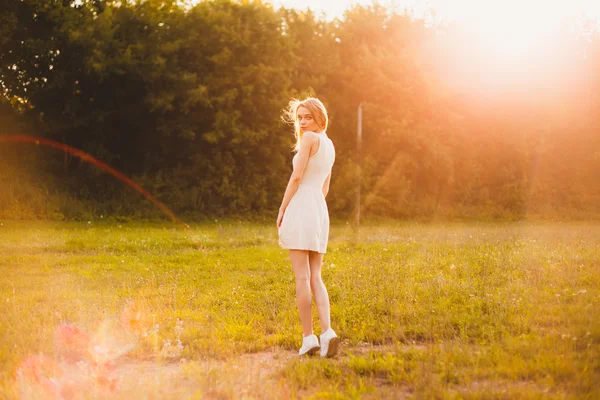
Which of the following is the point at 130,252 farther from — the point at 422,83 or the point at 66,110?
the point at 422,83

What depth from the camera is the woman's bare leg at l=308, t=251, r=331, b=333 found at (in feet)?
19.1

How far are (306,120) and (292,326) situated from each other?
8.51 ft

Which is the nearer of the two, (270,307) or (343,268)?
(270,307)

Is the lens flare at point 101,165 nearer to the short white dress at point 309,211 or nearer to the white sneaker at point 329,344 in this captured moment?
the short white dress at point 309,211

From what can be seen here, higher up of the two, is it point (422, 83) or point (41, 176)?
point (422, 83)

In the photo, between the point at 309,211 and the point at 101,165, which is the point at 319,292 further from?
the point at 101,165

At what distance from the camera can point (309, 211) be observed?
5770 mm

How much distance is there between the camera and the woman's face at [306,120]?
5828 mm

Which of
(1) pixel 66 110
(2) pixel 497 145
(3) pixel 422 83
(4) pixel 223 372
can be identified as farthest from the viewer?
(2) pixel 497 145

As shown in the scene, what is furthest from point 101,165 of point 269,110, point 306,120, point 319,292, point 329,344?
point 329,344

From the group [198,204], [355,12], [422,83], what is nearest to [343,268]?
[198,204]

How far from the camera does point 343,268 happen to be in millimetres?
10781

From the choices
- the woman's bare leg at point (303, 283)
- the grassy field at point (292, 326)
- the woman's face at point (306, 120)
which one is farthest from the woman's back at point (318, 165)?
the grassy field at point (292, 326)

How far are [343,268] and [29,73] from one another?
63.7 ft
